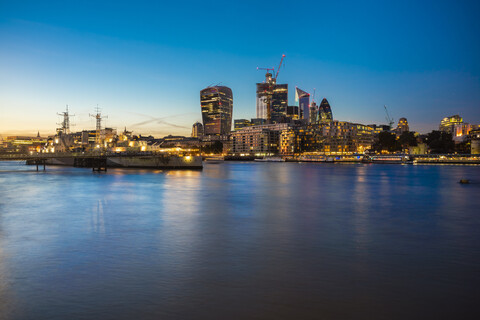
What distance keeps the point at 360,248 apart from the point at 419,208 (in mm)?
17460

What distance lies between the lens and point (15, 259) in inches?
524

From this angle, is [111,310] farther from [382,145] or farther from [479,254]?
[382,145]

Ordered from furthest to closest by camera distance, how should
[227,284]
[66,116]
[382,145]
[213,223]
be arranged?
[382,145], [66,116], [213,223], [227,284]

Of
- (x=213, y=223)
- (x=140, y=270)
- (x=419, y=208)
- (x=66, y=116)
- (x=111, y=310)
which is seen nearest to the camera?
(x=111, y=310)

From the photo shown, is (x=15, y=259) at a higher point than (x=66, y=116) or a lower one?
lower

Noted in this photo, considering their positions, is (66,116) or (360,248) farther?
(66,116)

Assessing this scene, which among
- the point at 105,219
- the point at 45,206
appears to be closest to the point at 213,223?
the point at 105,219

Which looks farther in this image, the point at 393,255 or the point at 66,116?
the point at 66,116

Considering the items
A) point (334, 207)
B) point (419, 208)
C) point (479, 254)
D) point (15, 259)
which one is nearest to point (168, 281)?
point (15, 259)

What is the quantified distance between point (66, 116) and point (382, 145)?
157 m

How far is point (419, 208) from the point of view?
29.4 m

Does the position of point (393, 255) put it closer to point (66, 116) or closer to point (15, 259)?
point (15, 259)

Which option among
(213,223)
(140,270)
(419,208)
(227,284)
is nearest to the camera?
(227,284)

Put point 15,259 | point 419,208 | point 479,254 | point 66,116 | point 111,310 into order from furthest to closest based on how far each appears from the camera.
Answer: point 66,116, point 419,208, point 479,254, point 15,259, point 111,310
